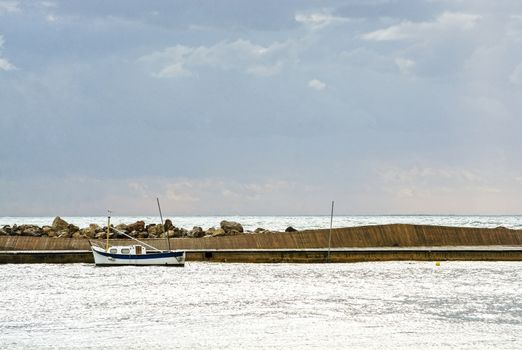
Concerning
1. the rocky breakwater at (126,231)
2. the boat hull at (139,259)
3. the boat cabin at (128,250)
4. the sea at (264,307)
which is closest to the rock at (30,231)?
the rocky breakwater at (126,231)

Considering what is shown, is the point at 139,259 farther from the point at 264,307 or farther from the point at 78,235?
the point at 264,307

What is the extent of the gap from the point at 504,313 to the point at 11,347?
1977 cm

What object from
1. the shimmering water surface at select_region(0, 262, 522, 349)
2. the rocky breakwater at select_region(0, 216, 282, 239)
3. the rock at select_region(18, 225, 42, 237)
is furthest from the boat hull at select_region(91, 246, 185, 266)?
the rock at select_region(18, 225, 42, 237)

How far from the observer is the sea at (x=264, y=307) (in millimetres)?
30250

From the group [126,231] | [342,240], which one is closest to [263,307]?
[342,240]

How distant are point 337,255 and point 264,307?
21162 mm

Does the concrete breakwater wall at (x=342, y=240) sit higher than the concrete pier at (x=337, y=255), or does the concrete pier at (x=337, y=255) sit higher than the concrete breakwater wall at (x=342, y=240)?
the concrete breakwater wall at (x=342, y=240)

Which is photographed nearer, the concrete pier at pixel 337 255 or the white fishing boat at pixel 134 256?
the concrete pier at pixel 337 255

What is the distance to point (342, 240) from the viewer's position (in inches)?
2490

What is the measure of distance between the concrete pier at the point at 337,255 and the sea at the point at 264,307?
721 mm

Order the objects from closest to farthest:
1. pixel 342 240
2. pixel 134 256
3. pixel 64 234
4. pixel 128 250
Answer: pixel 134 256 < pixel 342 240 < pixel 128 250 < pixel 64 234

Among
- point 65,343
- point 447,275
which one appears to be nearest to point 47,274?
point 447,275

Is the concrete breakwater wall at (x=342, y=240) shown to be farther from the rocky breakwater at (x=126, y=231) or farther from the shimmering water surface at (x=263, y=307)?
the rocky breakwater at (x=126, y=231)

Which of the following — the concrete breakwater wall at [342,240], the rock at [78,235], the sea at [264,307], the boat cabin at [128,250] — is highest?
the rock at [78,235]
